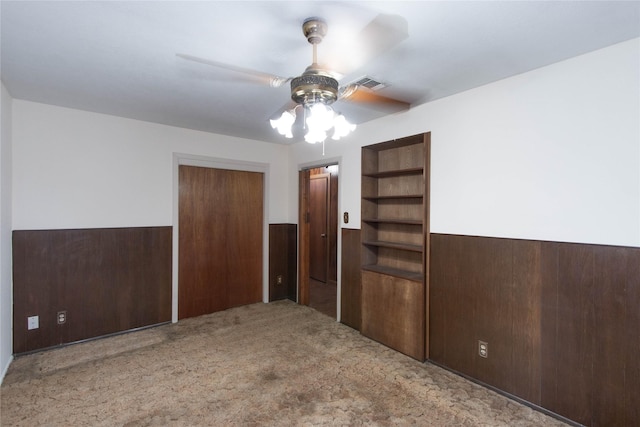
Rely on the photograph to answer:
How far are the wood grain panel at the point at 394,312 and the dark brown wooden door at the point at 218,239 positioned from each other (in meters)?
1.86

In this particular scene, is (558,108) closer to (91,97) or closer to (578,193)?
(578,193)

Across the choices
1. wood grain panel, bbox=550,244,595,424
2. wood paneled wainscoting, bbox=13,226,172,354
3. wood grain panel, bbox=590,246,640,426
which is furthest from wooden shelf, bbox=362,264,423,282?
wood paneled wainscoting, bbox=13,226,172,354

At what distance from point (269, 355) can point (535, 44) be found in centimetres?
313

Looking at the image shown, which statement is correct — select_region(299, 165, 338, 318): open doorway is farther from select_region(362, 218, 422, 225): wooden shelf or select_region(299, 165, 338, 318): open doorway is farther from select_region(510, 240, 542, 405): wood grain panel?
select_region(510, 240, 542, 405): wood grain panel

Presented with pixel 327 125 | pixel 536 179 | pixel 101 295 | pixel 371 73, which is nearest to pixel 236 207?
pixel 101 295

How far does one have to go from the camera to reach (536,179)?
7.05ft

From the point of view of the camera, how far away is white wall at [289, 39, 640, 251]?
5.91 ft

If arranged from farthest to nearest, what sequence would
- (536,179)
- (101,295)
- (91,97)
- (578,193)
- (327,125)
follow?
(101,295) → (91,97) → (536,179) → (578,193) → (327,125)

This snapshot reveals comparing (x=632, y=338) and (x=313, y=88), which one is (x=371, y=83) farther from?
(x=632, y=338)

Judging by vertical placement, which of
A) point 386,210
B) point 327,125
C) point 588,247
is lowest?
point 588,247

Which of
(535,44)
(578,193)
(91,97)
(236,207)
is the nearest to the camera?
(535,44)

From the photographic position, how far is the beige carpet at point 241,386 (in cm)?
203

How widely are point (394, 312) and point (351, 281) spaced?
71cm

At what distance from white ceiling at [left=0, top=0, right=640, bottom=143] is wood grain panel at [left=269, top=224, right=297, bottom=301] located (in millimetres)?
2324
